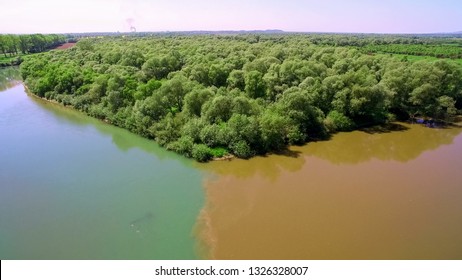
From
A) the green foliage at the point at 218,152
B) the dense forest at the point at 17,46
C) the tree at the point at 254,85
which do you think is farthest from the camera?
the dense forest at the point at 17,46

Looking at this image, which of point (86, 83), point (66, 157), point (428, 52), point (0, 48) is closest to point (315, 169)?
point (66, 157)

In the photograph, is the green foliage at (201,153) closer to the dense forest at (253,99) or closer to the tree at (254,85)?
the dense forest at (253,99)

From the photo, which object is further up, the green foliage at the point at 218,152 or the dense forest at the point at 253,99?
the dense forest at the point at 253,99

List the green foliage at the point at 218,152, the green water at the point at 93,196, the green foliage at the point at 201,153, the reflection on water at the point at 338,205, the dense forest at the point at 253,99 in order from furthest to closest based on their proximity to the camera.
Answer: the dense forest at the point at 253,99
the green foliage at the point at 218,152
the green foliage at the point at 201,153
the green water at the point at 93,196
the reflection on water at the point at 338,205

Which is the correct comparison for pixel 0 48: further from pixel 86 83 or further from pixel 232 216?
pixel 232 216

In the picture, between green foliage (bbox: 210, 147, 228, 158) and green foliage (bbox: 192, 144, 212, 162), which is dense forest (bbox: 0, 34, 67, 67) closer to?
green foliage (bbox: 192, 144, 212, 162)

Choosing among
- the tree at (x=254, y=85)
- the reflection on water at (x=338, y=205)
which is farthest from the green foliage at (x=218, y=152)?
the tree at (x=254, y=85)

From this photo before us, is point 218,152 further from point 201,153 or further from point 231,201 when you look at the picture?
point 231,201
